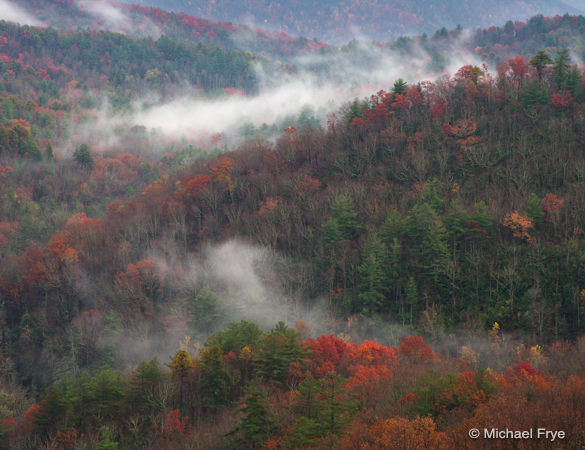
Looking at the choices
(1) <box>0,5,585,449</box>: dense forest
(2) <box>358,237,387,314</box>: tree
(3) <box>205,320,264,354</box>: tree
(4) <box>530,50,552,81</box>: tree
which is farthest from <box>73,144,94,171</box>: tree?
(4) <box>530,50,552,81</box>: tree

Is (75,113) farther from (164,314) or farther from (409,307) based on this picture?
(409,307)

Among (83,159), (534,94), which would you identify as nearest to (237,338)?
(534,94)

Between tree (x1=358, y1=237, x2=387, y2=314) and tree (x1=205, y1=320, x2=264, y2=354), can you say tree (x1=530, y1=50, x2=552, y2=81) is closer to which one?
tree (x1=358, y1=237, x2=387, y2=314)

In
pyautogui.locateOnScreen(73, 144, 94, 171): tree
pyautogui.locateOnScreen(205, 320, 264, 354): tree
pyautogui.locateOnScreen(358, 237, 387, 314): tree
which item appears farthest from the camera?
pyautogui.locateOnScreen(73, 144, 94, 171): tree

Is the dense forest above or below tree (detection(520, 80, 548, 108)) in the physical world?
below

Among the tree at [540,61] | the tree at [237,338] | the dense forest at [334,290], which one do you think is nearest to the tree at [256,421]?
the dense forest at [334,290]

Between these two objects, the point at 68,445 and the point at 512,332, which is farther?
the point at 512,332

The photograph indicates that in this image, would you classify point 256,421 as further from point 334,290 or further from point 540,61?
point 540,61

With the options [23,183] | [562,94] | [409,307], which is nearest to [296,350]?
[409,307]
